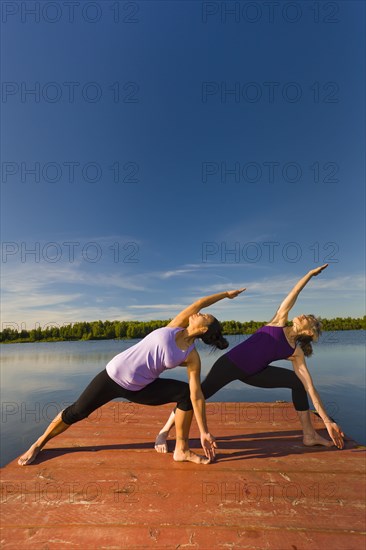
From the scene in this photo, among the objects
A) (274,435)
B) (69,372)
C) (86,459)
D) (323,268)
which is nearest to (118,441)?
(86,459)

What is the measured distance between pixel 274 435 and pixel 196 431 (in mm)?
947

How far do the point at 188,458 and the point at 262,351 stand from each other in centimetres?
129

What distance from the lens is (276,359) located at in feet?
10.7

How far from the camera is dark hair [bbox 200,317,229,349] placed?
2.74 meters

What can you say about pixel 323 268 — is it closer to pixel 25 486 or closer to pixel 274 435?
pixel 274 435

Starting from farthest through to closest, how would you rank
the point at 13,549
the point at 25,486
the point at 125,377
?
the point at 125,377, the point at 25,486, the point at 13,549

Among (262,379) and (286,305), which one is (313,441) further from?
(286,305)

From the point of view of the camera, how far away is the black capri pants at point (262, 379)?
129 inches

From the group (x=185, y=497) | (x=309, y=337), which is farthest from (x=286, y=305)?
(x=185, y=497)

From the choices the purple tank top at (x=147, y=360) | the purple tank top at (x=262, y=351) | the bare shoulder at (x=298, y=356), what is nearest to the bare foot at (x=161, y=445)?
the purple tank top at (x=147, y=360)

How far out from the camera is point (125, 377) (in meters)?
2.64

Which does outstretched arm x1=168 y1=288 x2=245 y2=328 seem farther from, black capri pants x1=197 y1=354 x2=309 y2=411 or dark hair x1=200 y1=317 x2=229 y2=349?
black capri pants x1=197 y1=354 x2=309 y2=411

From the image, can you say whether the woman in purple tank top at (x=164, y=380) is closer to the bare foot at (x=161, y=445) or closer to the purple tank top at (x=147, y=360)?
the purple tank top at (x=147, y=360)

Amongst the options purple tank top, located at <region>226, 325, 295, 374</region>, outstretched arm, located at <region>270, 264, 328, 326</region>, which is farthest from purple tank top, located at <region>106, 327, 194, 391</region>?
outstretched arm, located at <region>270, 264, 328, 326</region>
